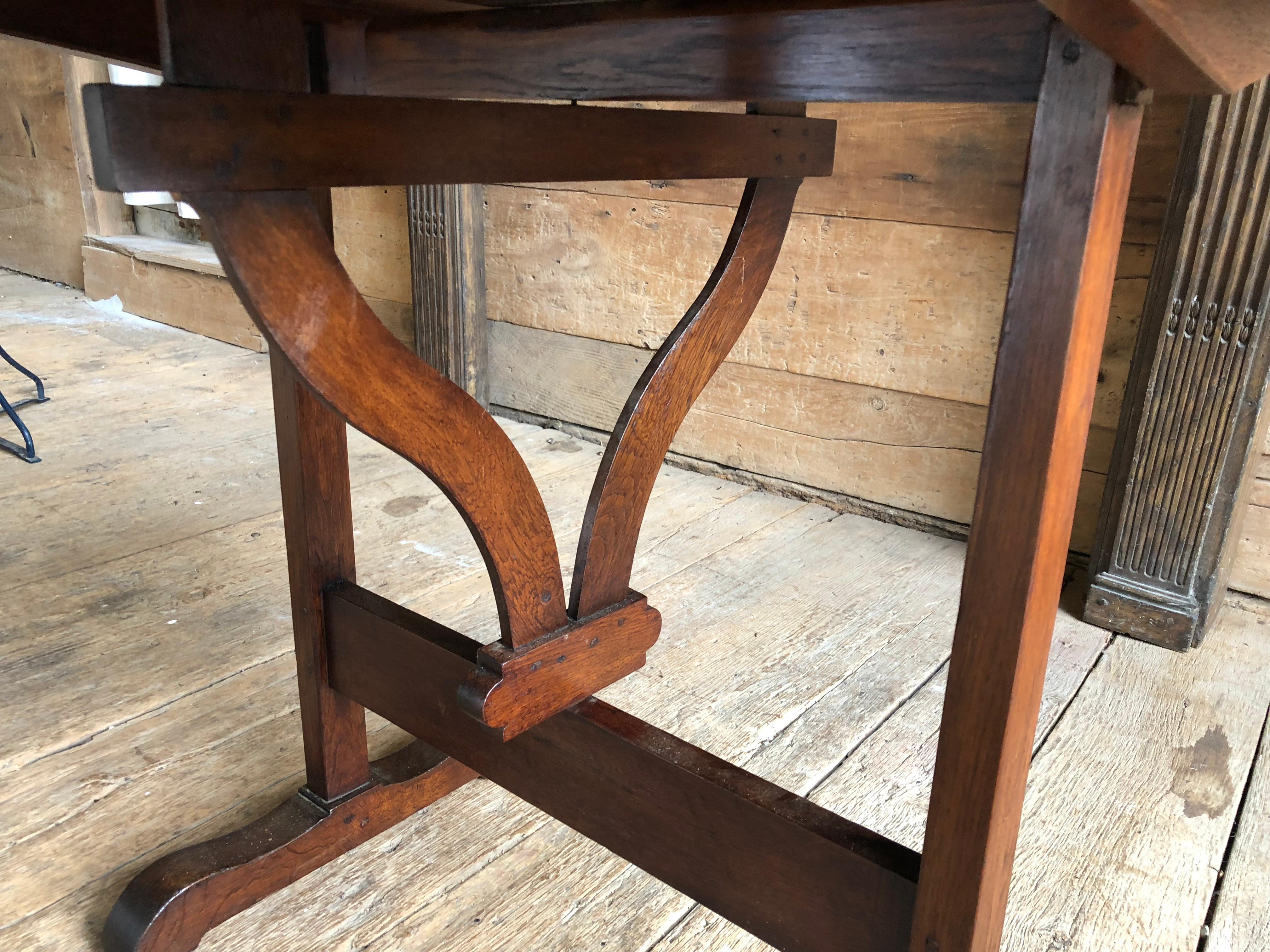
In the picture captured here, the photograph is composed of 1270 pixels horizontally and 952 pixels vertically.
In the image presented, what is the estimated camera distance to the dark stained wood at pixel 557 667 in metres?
0.79

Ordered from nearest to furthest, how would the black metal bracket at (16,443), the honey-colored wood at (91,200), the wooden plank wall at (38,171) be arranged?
the black metal bracket at (16,443) < the honey-colored wood at (91,200) < the wooden plank wall at (38,171)

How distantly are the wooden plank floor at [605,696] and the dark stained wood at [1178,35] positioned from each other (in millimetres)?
827

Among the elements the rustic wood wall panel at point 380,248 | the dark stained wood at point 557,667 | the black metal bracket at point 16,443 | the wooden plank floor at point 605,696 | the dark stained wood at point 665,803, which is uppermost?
the rustic wood wall panel at point 380,248

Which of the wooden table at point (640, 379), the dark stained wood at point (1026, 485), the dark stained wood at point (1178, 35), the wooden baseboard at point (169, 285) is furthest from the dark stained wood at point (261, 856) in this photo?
the wooden baseboard at point (169, 285)

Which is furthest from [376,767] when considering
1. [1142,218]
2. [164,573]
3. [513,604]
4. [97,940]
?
[1142,218]

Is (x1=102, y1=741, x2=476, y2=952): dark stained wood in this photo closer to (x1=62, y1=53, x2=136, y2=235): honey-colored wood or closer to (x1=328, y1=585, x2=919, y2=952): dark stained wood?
(x1=328, y1=585, x2=919, y2=952): dark stained wood

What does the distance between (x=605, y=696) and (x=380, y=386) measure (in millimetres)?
831

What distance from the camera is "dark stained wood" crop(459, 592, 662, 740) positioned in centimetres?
79

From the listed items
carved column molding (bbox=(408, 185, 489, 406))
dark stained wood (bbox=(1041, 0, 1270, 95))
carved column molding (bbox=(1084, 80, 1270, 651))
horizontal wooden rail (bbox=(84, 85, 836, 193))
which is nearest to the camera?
dark stained wood (bbox=(1041, 0, 1270, 95))

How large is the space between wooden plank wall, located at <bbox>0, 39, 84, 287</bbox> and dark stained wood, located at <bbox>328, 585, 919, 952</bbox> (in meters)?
3.46

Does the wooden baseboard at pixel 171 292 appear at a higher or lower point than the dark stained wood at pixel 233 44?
lower

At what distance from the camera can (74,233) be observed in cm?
377

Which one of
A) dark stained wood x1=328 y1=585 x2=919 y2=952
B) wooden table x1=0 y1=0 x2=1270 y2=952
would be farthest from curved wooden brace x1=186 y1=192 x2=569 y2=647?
dark stained wood x1=328 y1=585 x2=919 y2=952

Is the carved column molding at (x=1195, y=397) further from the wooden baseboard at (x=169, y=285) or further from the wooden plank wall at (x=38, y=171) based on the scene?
the wooden plank wall at (x=38, y=171)
